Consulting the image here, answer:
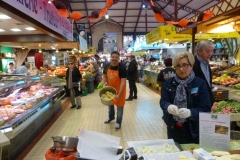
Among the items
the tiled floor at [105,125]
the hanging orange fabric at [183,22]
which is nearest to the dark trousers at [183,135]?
the tiled floor at [105,125]

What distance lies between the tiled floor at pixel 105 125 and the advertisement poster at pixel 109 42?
66.9ft

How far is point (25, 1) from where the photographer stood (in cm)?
346

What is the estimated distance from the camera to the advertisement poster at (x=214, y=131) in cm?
165

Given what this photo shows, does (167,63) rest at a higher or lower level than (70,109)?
higher

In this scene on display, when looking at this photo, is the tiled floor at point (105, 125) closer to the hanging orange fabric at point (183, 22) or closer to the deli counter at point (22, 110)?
the deli counter at point (22, 110)

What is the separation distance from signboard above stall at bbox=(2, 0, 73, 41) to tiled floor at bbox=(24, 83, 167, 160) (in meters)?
2.38

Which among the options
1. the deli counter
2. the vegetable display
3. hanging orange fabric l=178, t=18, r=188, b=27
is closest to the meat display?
the deli counter

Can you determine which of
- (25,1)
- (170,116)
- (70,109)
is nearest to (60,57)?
(70,109)

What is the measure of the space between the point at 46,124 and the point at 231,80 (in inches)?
186

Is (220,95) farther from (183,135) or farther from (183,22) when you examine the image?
(183,135)

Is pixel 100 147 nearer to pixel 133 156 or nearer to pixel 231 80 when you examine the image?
pixel 133 156

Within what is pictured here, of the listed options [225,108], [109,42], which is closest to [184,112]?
[225,108]

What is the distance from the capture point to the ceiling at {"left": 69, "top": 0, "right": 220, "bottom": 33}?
1958 centimetres

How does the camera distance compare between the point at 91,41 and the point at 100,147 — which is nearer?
the point at 100,147
